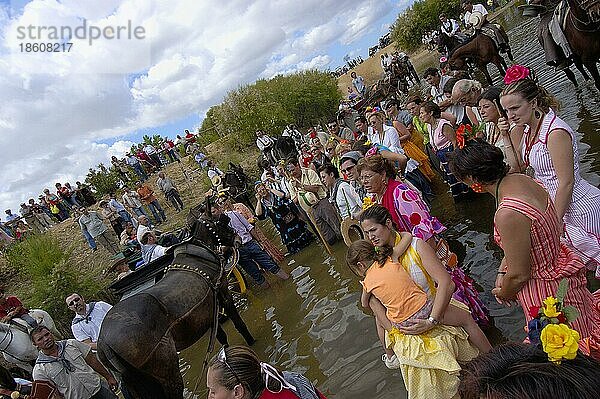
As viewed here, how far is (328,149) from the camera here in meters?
10.9

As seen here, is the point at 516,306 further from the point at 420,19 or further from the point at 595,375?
the point at 420,19

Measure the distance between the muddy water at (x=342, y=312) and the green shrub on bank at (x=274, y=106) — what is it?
684 inches

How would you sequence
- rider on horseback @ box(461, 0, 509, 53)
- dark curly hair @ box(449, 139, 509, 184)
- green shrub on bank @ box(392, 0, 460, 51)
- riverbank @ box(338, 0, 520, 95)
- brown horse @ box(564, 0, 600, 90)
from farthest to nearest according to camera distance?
green shrub on bank @ box(392, 0, 460, 51), riverbank @ box(338, 0, 520, 95), rider on horseback @ box(461, 0, 509, 53), brown horse @ box(564, 0, 600, 90), dark curly hair @ box(449, 139, 509, 184)

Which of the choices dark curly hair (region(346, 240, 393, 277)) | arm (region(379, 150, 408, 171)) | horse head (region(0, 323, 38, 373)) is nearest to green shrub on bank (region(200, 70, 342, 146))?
arm (region(379, 150, 408, 171))

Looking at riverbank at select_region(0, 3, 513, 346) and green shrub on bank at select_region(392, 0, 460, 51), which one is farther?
green shrub on bank at select_region(392, 0, 460, 51)

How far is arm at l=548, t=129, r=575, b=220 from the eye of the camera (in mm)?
2752

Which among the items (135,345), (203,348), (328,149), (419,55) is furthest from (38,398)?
(419,55)

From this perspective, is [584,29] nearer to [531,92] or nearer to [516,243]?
[531,92]

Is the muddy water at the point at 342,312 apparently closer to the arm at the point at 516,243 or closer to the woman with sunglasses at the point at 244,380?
the arm at the point at 516,243

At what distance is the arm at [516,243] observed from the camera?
2.20m

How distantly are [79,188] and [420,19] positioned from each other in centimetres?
3292

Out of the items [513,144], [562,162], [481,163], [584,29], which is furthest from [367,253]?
[584,29]

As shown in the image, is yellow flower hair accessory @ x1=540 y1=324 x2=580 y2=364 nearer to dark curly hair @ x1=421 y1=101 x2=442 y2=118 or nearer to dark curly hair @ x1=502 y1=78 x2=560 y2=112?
dark curly hair @ x1=502 y1=78 x2=560 y2=112

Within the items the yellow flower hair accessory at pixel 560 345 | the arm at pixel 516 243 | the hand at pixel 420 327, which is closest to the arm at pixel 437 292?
the hand at pixel 420 327
